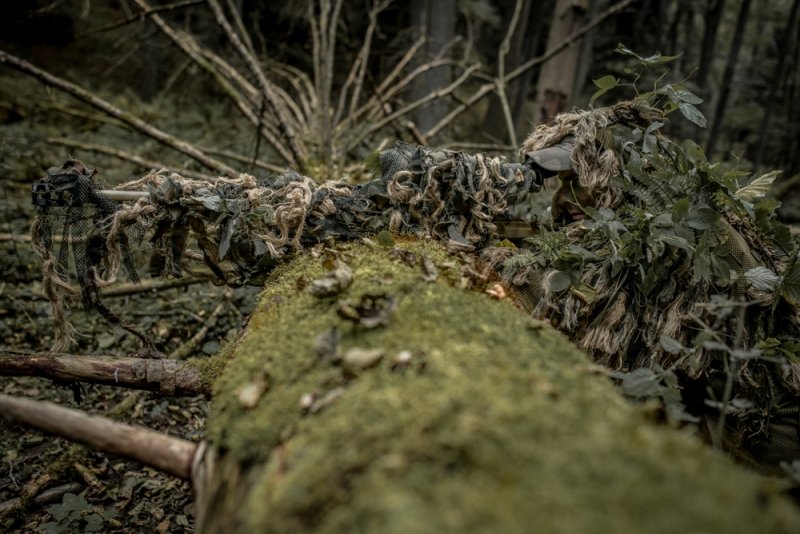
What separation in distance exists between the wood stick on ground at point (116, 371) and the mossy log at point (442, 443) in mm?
425

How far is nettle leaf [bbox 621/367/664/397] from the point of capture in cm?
146

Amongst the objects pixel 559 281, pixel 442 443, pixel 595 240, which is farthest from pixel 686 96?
pixel 442 443

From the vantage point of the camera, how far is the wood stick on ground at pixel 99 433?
108 centimetres

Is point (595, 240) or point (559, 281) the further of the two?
point (595, 240)

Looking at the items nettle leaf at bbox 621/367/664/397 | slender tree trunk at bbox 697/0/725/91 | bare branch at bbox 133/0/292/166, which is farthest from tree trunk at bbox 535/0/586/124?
slender tree trunk at bbox 697/0/725/91

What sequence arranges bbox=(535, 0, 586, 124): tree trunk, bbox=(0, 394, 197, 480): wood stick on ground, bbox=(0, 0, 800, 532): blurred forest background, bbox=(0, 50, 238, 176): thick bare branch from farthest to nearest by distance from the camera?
bbox=(535, 0, 586, 124): tree trunk < bbox=(0, 50, 238, 176): thick bare branch < bbox=(0, 0, 800, 532): blurred forest background < bbox=(0, 394, 197, 480): wood stick on ground

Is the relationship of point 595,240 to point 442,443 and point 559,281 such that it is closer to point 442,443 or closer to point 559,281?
point 559,281

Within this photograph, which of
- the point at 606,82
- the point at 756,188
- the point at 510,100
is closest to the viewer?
the point at 756,188

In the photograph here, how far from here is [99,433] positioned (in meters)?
1.09

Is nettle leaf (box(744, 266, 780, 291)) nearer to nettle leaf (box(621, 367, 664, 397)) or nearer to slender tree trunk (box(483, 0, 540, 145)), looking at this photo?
nettle leaf (box(621, 367, 664, 397))

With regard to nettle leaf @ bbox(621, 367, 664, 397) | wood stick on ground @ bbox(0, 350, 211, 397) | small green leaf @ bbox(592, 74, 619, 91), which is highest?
small green leaf @ bbox(592, 74, 619, 91)

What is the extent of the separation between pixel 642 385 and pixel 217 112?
28.1 ft

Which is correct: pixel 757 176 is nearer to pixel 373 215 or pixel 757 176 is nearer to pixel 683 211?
pixel 683 211

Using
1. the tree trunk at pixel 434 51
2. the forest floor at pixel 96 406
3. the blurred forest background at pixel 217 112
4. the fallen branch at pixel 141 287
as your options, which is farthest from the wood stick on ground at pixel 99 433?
the tree trunk at pixel 434 51
